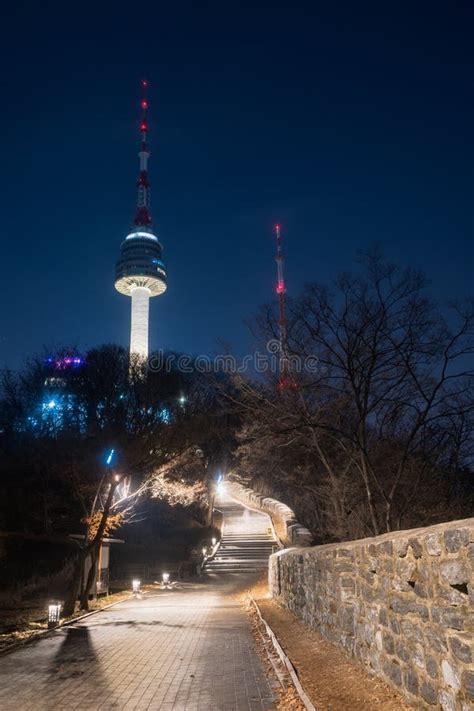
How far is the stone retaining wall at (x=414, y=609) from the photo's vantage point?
444cm

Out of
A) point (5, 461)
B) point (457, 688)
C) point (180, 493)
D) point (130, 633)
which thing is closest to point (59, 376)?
point (5, 461)

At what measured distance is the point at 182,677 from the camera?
8141 mm

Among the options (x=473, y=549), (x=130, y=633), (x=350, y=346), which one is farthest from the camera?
(x=350, y=346)

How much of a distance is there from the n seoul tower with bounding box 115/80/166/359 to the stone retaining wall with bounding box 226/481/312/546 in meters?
45.8

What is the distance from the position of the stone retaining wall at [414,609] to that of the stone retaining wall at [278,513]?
16.5 metres

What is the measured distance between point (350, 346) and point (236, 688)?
8.54 m

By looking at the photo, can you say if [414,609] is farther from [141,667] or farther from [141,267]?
[141,267]

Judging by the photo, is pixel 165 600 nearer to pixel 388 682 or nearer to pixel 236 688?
pixel 236 688

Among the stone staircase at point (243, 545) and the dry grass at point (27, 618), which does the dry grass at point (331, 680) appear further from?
the stone staircase at point (243, 545)

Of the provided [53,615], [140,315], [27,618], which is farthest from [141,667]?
[140,315]

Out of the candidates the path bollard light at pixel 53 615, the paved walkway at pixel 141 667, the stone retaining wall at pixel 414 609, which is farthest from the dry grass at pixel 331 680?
the path bollard light at pixel 53 615

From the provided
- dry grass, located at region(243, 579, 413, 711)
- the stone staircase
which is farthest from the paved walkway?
the stone staircase

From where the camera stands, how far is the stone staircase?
29.1 metres

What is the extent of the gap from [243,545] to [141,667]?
82.4ft
